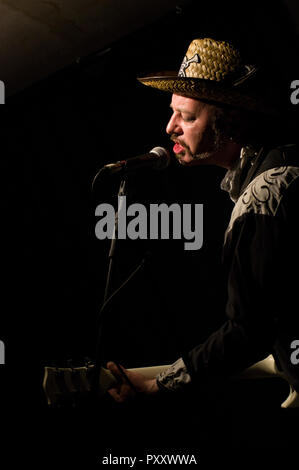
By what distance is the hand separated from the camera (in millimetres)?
1491

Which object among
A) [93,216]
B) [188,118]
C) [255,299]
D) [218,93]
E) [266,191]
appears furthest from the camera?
[93,216]

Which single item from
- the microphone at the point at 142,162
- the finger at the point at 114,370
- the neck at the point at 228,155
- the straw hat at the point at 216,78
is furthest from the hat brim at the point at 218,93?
the finger at the point at 114,370

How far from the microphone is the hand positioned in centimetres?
68

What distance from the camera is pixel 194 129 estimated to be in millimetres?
1908

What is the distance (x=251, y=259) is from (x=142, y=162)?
54 centimetres

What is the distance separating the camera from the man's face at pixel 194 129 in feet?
6.24

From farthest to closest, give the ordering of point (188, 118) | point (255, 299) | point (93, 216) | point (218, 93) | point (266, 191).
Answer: point (93, 216), point (188, 118), point (218, 93), point (266, 191), point (255, 299)

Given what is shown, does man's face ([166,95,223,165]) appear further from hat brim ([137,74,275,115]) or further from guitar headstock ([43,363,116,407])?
guitar headstock ([43,363,116,407])

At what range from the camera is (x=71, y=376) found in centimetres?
147

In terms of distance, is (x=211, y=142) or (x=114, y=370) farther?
(x=211, y=142)

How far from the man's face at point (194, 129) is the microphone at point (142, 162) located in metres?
0.26

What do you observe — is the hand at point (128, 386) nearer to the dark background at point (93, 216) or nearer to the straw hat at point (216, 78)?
the dark background at point (93, 216)

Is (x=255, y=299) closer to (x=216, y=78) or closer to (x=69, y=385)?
(x=69, y=385)

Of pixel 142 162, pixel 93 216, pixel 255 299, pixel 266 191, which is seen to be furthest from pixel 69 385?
pixel 93 216
